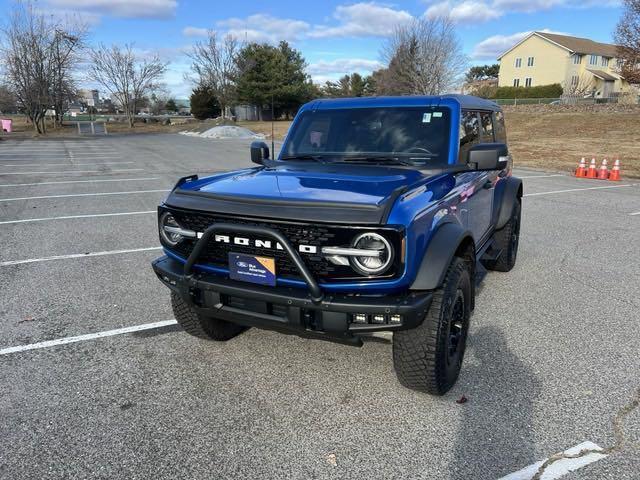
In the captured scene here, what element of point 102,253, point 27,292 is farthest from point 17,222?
point 27,292

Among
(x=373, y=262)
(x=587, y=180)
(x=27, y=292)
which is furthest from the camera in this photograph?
(x=587, y=180)

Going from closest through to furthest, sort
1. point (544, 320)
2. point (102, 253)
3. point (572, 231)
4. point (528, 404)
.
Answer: point (528, 404)
point (544, 320)
point (102, 253)
point (572, 231)

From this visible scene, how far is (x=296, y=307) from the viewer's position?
8.37ft

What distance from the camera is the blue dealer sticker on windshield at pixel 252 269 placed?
264 centimetres

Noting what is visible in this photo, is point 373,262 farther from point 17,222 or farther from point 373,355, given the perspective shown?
point 17,222

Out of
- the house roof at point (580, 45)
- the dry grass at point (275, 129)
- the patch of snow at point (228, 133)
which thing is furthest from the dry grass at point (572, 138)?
the house roof at point (580, 45)

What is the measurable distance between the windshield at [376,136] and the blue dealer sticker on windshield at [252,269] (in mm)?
1415

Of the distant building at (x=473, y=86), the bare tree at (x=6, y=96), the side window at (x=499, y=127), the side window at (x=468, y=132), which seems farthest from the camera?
the distant building at (x=473, y=86)

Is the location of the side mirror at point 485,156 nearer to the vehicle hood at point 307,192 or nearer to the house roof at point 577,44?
the vehicle hood at point 307,192

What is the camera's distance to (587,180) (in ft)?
43.9

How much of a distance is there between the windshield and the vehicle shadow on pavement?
1.48m

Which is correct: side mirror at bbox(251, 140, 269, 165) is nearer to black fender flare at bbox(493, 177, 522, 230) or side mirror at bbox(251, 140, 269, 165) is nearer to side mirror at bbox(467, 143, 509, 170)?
side mirror at bbox(467, 143, 509, 170)

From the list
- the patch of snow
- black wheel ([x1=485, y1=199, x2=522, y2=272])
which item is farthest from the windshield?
the patch of snow

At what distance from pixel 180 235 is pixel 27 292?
2.55 meters
